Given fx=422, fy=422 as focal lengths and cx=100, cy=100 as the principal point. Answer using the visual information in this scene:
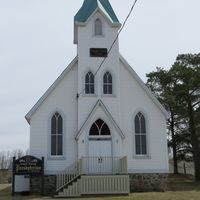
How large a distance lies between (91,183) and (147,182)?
4124 mm

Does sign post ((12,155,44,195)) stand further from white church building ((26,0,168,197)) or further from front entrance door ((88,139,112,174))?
front entrance door ((88,139,112,174))

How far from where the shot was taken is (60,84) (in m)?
25.9

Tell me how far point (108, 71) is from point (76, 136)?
4.65m

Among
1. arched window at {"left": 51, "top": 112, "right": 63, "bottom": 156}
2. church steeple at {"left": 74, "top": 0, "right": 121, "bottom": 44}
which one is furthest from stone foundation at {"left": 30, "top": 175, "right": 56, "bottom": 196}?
church steeple at {"left": 74, "top": 0, "right": 121, "bottom": 44}

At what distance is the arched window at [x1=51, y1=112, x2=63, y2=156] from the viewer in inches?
993

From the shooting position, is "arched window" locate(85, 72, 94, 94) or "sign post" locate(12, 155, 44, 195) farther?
"arched window" locate(85, 72, 94, 94)

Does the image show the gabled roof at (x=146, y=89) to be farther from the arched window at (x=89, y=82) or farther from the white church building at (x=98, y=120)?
the arched window at (x=89, y=82)

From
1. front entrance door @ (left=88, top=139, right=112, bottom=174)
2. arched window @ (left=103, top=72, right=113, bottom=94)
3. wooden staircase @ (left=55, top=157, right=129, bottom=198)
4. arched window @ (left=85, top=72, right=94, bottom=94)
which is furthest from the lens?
arched window @ (left=103, top=72, right=113, bottom=94)

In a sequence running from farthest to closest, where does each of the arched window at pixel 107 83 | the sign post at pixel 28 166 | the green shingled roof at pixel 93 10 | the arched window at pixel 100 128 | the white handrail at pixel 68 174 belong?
the green shingled roof at pixel 93 10, the arched window at pixel 107 83, the arched window at pixel 100 128, the sign post at pixel 28 166, the white handrail at pixel 68 174

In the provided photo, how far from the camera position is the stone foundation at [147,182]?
A: 2516 centimetres

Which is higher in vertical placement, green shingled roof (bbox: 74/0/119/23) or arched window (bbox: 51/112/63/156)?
green shingled roof (bbox: 74/0/119/23)

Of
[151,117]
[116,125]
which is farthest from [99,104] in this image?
[151,117]

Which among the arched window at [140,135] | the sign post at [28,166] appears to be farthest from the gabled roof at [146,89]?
the sign post at [28,166]

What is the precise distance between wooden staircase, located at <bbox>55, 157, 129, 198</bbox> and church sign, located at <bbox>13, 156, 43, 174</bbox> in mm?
1278
